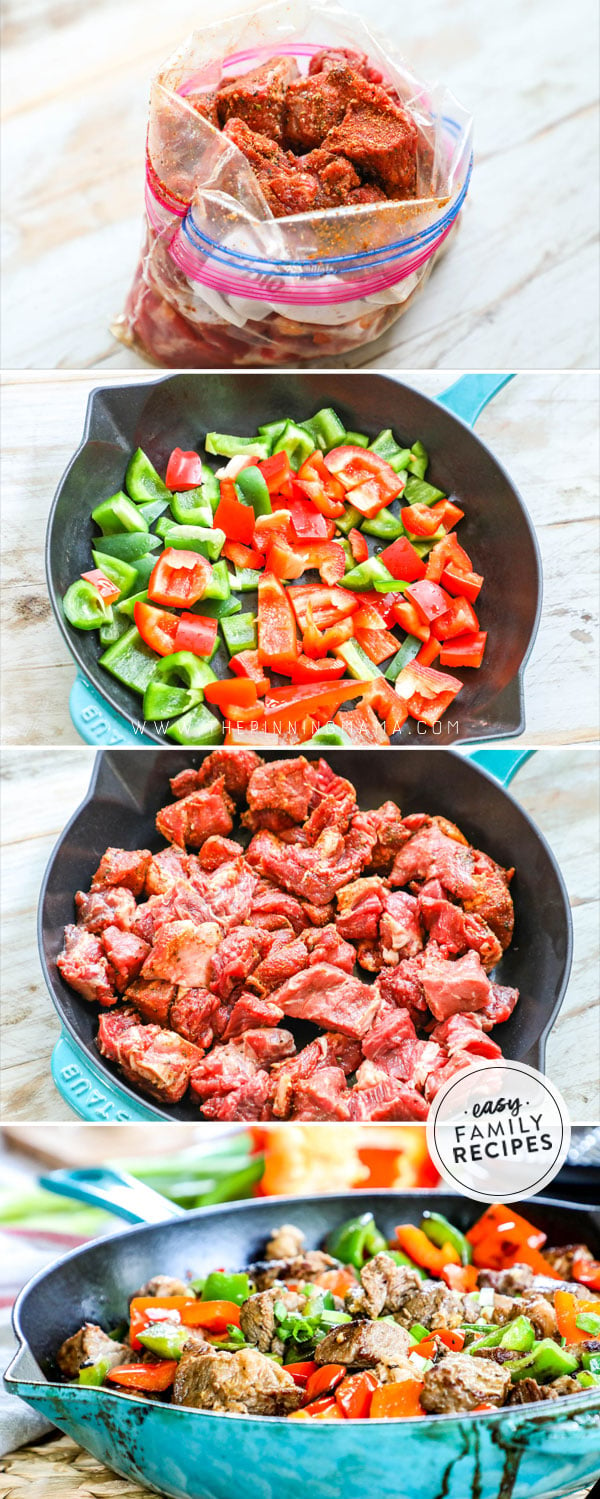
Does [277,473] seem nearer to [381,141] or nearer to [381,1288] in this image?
[381,141]

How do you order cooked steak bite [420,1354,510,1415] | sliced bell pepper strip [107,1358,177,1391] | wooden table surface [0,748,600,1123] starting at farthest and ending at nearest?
wooden table surface [0,748,600,1123]
sliced bell pepper strip [107,1358,177,1391]
cooked steak bite [420,1354,510,1415]

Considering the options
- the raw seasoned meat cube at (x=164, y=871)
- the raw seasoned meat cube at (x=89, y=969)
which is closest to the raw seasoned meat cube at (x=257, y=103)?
the raw seasoned meat cube at (x=164, y=871)

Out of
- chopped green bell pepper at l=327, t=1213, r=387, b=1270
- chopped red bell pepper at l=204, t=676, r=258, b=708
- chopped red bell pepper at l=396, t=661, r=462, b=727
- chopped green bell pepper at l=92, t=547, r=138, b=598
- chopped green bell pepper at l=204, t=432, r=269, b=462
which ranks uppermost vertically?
chopped green bell pepper at l=204, t=432, r=269, b=462

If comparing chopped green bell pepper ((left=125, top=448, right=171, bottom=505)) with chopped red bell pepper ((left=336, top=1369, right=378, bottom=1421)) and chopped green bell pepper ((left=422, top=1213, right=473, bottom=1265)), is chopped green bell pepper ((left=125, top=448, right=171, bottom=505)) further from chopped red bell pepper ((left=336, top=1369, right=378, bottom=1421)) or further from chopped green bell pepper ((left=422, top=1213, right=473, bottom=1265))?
chopped red bell pepper ((left=336, top=1369, right=378, bottom=1421))

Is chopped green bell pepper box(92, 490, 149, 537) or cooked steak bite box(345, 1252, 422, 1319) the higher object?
chopped green bell pepper box(92, 490, 149, 537)

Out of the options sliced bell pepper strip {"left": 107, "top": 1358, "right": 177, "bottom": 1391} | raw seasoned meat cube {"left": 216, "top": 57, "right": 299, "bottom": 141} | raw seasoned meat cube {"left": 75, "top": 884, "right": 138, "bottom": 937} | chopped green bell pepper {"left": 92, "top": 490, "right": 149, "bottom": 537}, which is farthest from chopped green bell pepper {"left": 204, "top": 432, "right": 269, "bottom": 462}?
sliced bell pepper strip {"left": 107, "top": 1358, "right": 177, "bottom": 1391}

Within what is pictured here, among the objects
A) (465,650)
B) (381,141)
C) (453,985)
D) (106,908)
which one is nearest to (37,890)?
(106,908)

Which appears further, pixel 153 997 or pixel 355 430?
pixel 355 430
